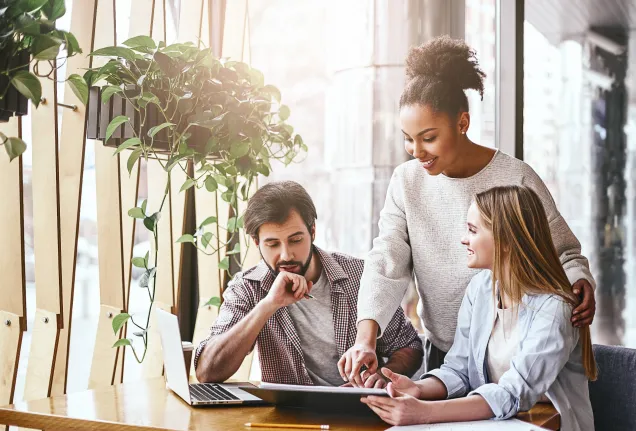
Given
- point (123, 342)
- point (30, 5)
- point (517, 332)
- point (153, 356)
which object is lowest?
point (153, 356)

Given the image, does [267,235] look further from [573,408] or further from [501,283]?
[573,408]

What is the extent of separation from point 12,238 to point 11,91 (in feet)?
2.24

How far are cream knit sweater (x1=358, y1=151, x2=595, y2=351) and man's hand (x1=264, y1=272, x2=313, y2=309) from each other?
17cm

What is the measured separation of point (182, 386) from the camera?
1.90 meters

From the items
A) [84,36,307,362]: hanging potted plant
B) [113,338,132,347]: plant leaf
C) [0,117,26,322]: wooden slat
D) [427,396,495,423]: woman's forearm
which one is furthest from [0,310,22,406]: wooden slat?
[427,396,495,423]: woman's forearm

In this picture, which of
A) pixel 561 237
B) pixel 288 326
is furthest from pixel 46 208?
pixel 561 237

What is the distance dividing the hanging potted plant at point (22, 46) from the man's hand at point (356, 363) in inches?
35.3

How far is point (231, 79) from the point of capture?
7.36ft

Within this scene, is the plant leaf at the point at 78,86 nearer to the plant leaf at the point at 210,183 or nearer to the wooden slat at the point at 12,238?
the wooden slat at the point at 12,238

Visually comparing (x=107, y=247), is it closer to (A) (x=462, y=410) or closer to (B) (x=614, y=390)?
(A) (x=462, y=410)

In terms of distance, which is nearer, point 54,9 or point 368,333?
point 54,9

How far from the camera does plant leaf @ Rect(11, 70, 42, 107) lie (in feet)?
5.13

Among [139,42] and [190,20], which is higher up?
[190,20]

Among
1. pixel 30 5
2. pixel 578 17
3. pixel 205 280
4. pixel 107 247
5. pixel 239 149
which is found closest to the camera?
pixel 30 5
